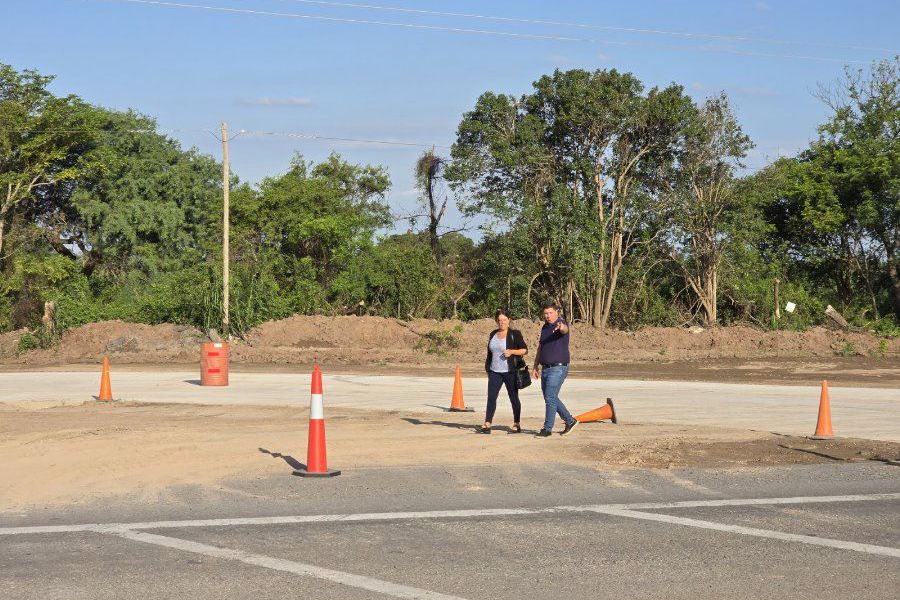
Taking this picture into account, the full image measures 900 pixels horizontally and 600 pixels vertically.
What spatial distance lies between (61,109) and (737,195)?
26.9m

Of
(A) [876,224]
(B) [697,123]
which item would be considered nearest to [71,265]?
(B) [697,123]

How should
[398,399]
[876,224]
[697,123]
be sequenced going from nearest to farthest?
[398,399] < [697,123] < [876,224]

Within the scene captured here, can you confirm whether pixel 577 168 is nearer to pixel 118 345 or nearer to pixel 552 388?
pixel 118 345

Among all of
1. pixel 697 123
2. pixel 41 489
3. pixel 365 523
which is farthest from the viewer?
pixel 697 123

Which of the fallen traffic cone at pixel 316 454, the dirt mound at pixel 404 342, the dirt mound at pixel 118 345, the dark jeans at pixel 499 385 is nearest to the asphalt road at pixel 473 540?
the fallen traffic cone at pixel 316 454

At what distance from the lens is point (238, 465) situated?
1150cm

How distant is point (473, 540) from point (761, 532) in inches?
89.4

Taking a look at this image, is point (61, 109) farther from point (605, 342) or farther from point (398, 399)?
point (398, 399)

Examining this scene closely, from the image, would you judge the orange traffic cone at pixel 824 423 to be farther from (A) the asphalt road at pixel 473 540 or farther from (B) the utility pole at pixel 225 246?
(B) the utility pole at pixel 225 246

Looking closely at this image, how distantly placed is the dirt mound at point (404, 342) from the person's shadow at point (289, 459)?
20.4 m

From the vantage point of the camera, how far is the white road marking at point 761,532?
7.60m

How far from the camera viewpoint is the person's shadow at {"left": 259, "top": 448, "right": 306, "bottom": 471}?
1142cm

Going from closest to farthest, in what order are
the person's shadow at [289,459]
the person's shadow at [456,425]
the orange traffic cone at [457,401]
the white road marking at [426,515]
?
the white road marking at [426,515], the person's shadow at [289,459], the person's shadow at [456,425], the orange traffic cone at [457,401]

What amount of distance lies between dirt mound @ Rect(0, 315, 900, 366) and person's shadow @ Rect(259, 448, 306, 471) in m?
20.4
